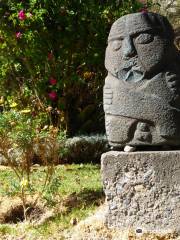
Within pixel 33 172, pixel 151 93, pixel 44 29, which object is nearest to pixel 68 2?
pixel 44 29

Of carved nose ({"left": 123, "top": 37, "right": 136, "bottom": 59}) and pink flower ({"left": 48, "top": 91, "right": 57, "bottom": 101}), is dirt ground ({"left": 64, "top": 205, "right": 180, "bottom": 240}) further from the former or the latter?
pink flower ({"left": 48, "top": 91, "right": 57, "bottom": 101})

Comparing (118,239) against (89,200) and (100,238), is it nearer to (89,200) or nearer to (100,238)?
(100,238)

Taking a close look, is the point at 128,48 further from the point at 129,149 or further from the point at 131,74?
the point at 129,149

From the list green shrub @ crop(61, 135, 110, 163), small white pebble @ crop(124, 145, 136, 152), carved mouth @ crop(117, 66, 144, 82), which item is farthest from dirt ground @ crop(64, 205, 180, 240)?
green shrub @ crop(61, 135, 110, 163)

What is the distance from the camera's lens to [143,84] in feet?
12.5

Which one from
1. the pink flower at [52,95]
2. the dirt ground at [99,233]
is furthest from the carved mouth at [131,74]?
the pink flower at [52,95]

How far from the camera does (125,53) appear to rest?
3.84 m

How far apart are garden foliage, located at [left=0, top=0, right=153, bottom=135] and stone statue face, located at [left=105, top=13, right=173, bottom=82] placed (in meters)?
3.54

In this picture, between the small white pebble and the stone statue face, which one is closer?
the stone statue face

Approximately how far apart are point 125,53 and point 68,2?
3.94 m

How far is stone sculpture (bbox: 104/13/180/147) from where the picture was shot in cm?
375

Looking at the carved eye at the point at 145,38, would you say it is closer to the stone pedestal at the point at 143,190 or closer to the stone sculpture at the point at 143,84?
the stone sculpture at the point at 143,84

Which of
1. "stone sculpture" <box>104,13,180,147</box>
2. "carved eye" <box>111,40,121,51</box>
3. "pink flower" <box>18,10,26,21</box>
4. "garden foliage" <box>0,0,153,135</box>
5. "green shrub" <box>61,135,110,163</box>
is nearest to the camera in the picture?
"stone sculpture" <box>104,13,180,147</box>

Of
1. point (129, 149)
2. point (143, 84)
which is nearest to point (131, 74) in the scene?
point (143, 84)
